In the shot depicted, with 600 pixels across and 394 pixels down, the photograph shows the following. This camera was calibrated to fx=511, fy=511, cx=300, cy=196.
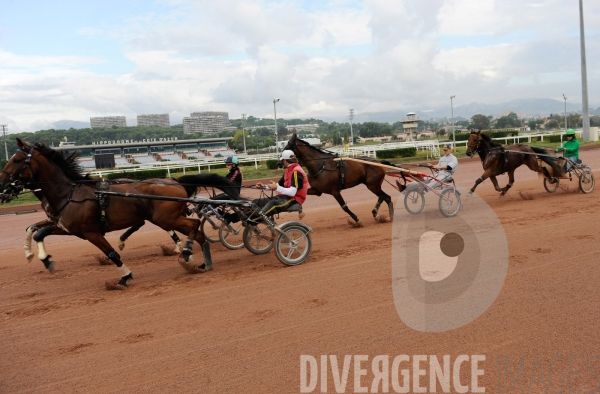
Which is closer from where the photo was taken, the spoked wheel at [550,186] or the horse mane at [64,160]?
the horse mane at [64,160]

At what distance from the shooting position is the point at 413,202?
1073 centimetres

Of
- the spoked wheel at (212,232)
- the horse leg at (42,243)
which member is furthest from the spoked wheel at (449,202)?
the horse leg at (42,243)

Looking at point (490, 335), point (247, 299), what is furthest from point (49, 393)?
point (490, 335)

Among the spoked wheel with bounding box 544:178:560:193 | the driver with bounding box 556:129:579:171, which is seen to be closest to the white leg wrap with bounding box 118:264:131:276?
Result: the driver with bounding box 556:129:579:171

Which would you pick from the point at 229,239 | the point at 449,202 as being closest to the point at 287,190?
the point at 229,239

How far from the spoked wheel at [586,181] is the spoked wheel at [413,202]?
166 inches

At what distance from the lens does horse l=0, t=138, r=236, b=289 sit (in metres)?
6.35

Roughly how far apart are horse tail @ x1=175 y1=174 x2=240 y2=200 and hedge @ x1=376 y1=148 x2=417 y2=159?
1954cm

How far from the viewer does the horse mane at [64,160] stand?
21.5 ft

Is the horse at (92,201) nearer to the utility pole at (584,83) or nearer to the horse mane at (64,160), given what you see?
the horse mane at (64,160)

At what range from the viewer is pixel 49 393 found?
11.9 feet

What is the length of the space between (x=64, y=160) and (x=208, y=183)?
1.96 metres

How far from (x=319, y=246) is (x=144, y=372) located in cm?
448

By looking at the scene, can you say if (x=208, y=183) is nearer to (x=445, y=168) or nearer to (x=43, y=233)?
(x=43, y=233)
